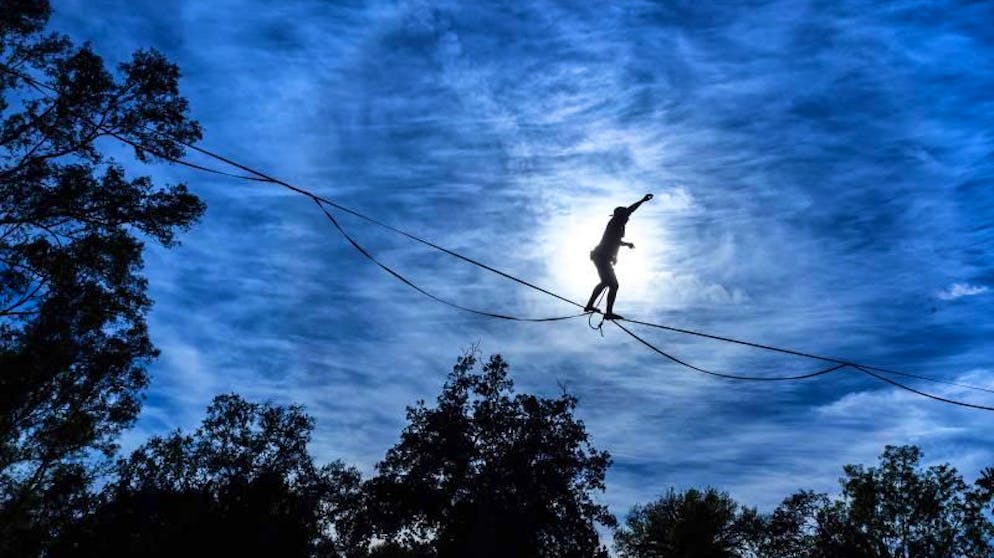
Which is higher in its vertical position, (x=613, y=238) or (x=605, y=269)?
(x=613, y=238)

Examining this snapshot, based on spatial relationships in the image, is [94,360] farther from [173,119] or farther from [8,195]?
[173,119]

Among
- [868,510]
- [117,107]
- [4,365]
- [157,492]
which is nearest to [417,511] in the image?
[157,492]

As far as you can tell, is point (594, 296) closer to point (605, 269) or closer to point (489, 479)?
point (605, 269)

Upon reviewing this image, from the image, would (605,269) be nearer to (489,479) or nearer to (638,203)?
(638,203)

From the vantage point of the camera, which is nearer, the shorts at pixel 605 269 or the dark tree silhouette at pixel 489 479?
the shorts at pixel 605 269

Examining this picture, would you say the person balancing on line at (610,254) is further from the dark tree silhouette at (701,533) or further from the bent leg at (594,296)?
the dark tree silhouette at (701,533)

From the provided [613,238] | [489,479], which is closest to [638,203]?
Answer: [613,238]

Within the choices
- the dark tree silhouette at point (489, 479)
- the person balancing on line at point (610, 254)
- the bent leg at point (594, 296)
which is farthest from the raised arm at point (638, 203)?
the dark tree silhouette at point (489, 479)

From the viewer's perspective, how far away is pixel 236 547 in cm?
2902

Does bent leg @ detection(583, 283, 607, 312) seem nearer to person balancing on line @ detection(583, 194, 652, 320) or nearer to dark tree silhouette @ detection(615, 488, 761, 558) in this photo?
person balancing on line @ detection(583, 194, 652, 320)

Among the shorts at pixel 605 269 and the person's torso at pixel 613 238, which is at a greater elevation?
the person's torso at pixel 613 238

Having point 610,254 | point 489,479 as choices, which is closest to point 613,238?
point 610,254

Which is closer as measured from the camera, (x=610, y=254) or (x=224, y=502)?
(x=610, y=254)

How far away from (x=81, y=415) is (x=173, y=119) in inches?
539
